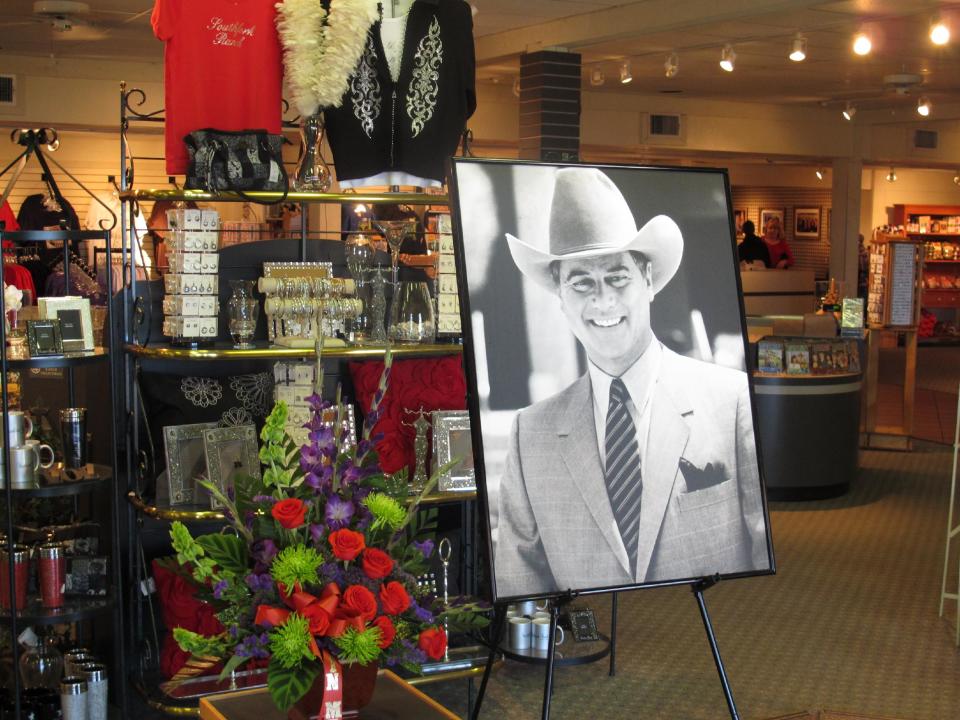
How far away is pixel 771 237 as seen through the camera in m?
18.1

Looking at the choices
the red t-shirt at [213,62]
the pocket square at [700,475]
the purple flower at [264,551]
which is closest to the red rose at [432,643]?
the purple flower at [264,551]

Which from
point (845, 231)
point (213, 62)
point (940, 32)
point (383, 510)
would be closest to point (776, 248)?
point (845, 231)

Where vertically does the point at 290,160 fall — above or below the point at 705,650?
above

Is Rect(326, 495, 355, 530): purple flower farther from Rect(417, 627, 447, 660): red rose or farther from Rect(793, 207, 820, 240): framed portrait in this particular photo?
Rect(793, 207, 820, 240): framed portrait

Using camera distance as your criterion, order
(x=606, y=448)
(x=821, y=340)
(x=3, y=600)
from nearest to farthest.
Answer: (x=606, y=448), (x=3, y=600), (x=821, y=340)

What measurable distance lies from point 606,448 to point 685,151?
11.8m

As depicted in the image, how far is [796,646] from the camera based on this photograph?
15.7 feet

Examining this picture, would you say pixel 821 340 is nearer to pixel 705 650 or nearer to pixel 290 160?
pixel 705 650

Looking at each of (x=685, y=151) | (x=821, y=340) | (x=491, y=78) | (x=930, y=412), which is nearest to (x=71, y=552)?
(x=821, y=340)

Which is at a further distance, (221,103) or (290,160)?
(290,160)

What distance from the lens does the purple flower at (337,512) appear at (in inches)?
89.3

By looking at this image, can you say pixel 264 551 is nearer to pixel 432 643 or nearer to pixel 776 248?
pixel 432 643

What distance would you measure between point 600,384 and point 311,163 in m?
1.55

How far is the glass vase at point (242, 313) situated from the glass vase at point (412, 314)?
503mm
